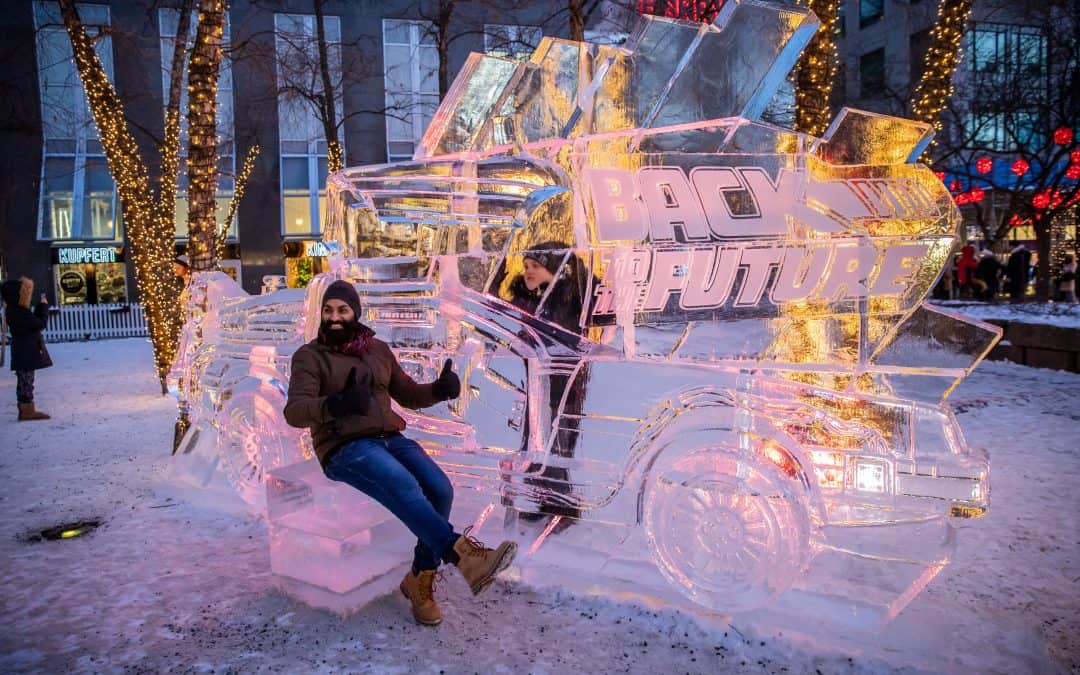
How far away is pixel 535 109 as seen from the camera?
14.3ft

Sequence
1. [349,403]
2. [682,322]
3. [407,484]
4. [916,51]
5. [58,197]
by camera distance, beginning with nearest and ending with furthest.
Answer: [349,403], [407,484], [682,322], [58,197], [916,51]

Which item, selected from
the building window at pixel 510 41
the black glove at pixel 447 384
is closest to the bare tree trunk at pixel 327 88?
the building window at pixel 510 41

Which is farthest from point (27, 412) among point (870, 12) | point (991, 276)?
point (870, 12)

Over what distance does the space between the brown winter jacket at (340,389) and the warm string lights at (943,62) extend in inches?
293

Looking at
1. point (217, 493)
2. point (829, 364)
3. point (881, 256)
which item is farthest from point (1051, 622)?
point (217, 493)

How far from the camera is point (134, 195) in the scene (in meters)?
8.48

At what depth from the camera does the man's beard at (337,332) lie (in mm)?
3596

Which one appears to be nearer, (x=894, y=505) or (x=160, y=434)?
(x=894, y=505)

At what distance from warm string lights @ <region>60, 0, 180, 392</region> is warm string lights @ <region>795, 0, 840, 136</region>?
7.60 m

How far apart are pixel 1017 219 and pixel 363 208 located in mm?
16537

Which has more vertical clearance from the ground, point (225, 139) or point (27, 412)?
point (225, 139)

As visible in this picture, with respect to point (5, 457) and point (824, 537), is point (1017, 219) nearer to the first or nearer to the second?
point (824, 537)

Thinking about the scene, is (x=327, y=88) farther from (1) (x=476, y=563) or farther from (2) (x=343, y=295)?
(1) (x=476, y=563)

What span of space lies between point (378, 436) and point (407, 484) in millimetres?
385
